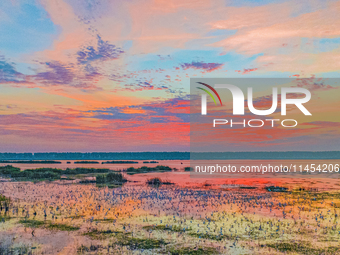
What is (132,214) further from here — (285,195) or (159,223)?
(285,195)

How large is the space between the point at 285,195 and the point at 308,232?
9827 mm

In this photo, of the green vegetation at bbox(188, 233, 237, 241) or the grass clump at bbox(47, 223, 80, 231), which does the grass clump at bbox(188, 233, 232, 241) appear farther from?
the grass clump at bbox(47, 223, 80, 231)

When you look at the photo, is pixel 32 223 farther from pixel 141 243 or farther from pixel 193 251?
pixel 193 251

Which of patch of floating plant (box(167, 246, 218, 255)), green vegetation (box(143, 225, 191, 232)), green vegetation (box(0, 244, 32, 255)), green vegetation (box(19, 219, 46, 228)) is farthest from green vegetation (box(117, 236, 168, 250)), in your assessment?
green vegetation (box(19, 219, 46, 228))

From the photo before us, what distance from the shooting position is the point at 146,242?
1059 cm

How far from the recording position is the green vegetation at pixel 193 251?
9547 mm

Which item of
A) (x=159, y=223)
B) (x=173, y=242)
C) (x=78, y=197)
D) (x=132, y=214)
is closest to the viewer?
(x=173, y=242)

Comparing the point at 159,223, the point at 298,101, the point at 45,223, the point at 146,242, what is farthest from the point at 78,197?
the point at 298,101

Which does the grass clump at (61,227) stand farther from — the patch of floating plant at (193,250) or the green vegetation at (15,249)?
the patch of floating plant at (193,250)

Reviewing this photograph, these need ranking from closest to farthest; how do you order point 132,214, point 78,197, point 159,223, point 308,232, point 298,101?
point 308,232, point 159,223, point 132,214, point 78,197, point 298,101

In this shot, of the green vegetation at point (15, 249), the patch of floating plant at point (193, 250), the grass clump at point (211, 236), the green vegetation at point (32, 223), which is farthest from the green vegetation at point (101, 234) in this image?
the grass clump at point (211, 236)

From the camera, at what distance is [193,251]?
973 centimetres

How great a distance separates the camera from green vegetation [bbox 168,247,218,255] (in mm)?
9547

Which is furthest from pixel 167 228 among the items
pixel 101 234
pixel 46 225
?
pixel 46 225
